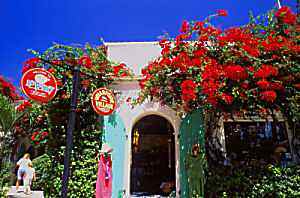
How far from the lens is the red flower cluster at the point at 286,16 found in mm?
7547

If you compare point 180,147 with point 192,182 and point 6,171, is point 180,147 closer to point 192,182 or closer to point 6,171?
point 192,182

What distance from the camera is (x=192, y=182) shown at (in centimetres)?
712

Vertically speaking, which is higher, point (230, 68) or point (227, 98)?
point (230, 68)

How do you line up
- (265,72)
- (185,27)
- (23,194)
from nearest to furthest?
(265,72)
(185,27)
(23,194)

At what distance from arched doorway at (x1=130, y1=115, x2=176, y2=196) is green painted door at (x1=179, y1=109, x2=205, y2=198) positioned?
10.3ft

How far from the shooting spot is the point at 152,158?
43.0 ft

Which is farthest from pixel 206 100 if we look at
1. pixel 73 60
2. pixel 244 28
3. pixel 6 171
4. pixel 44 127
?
pixel 6 171

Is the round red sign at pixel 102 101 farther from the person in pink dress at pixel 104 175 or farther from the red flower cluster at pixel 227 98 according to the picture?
the red flower cluster at pixel 227 98

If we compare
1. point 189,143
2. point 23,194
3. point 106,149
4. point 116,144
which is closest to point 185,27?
point 189,143

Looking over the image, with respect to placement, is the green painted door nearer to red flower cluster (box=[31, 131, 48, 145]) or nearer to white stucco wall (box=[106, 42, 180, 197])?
white stucco wall (box=[106, 42, 180, 197])

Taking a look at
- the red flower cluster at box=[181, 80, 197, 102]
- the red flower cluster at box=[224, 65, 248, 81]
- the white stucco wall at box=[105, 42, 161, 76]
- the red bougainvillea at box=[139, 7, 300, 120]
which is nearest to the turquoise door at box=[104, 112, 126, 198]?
the red bougainvillea at box=[139, 7, 300, 120]

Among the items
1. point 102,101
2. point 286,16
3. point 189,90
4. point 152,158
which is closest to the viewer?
point 102,101

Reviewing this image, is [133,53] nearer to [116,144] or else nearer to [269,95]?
[116,144]

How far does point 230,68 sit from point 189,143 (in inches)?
98.1
